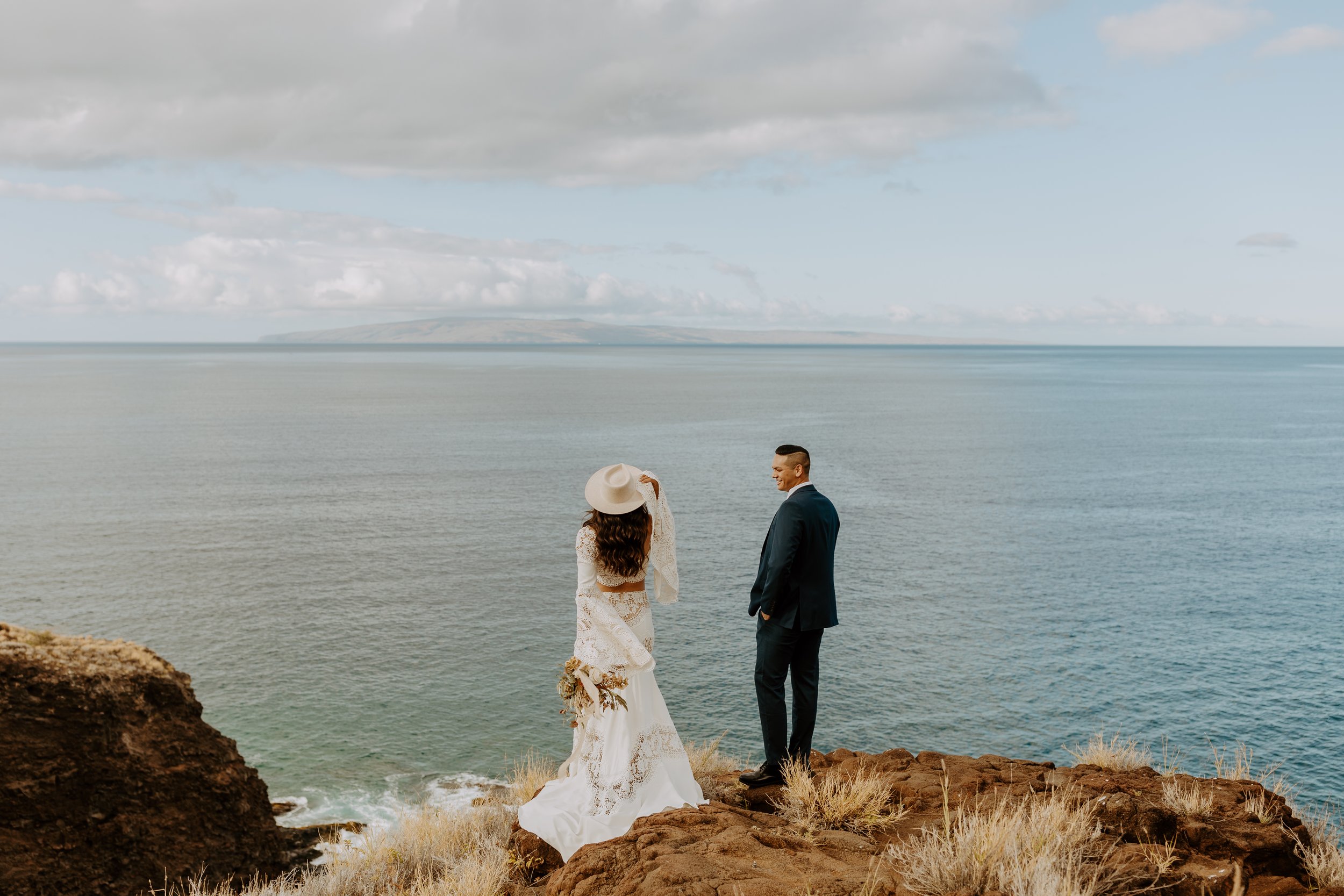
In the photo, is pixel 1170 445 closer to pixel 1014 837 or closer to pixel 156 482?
pixel 156 482

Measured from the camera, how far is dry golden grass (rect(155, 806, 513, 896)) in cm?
757

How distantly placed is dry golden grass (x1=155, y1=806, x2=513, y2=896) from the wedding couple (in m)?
0.65

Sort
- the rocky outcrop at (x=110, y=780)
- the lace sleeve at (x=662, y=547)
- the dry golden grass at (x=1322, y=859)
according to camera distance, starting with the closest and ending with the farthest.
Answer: the dry golden grass at (x=1322, y=859), the lace sleeve at (x=662, y=547), the rocky outcrop at (x=110, y=780)

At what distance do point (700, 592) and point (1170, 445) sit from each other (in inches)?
2721

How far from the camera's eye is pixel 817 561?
812 cm

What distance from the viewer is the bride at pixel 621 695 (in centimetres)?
740

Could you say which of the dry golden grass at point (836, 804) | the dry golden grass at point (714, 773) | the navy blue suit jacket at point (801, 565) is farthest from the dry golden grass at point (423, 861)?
the navy blue suit jacket at point (801, 565)

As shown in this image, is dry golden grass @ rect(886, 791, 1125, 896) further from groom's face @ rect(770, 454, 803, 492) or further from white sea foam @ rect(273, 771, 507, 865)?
white sea foam @ rect(273, 771, 507, 865)

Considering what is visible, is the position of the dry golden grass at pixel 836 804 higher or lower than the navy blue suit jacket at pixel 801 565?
lower

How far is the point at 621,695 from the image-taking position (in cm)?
772

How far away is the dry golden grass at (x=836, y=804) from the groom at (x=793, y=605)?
1.02 feet

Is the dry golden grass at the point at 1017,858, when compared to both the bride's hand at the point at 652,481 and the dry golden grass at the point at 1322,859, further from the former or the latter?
the bride's hand at the point at 652,481

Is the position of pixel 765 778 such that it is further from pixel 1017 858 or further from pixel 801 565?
pixel 1017 858

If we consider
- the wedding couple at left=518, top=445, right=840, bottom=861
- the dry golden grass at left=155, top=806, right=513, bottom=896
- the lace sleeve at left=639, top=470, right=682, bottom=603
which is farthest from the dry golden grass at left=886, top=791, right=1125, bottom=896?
the dry golden grass at left=155, top=806, right=513, bottom=896
